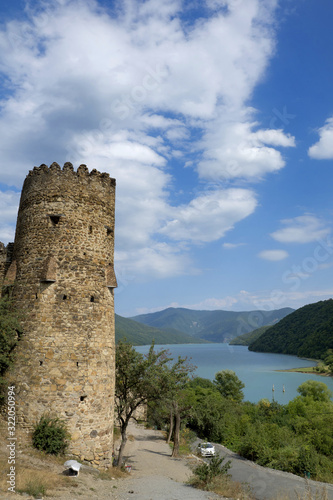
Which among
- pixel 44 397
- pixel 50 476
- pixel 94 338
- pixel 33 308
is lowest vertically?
pixel 50 476

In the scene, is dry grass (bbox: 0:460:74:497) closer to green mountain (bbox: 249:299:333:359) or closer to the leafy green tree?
the leafy green tree

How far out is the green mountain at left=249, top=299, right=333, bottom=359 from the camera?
378 ft

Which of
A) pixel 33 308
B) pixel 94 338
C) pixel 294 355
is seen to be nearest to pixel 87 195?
pixel 33 308

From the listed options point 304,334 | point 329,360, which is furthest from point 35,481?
point 304,334

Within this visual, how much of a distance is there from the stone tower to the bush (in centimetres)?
26

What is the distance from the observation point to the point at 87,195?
14.4m

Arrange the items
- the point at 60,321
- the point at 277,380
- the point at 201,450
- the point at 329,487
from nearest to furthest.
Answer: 1. the point at 60,321
2. the point at 329,487
3. the point at 201,450
4. the point at 277,380

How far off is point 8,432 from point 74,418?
8.00 feet

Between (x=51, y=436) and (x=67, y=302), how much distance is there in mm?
4817

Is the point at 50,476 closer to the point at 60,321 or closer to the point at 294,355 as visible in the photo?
the point at 60,321

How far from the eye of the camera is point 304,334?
132 meters

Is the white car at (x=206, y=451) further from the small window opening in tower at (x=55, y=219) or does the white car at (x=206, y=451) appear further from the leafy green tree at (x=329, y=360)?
the leafy green tree at (x=329, y=360)

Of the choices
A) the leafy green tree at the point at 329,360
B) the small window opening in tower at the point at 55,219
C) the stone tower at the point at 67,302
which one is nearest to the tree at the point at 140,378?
the stone tower at the point at 67,302

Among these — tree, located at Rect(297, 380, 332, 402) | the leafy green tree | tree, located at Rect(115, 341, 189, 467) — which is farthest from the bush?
the leafy green tree
